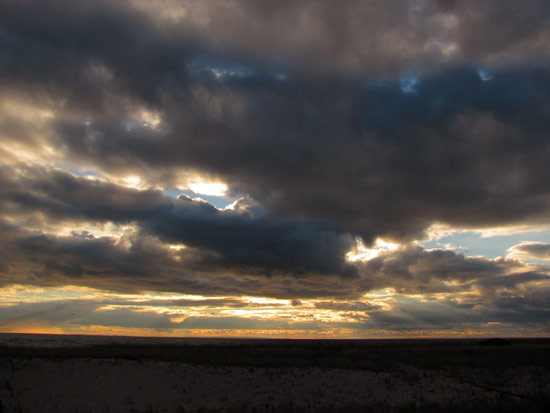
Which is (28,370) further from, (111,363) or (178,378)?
(178,378)

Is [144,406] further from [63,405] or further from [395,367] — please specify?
[395,367]

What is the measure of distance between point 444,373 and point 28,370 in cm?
3424

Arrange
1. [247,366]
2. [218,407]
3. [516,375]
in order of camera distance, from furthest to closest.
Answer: [247,366] → [516,375] → [218,407]

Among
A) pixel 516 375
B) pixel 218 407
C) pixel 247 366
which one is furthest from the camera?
pixel 247 366

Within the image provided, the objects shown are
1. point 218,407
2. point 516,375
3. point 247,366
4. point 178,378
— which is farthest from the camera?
point 247,366

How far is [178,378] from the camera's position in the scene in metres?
29.4

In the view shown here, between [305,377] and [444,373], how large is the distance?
42.0 feet

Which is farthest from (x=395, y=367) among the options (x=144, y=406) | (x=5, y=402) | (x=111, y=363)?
(x=5, y=402)

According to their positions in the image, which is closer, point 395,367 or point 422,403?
point 422,403

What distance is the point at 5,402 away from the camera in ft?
72.3

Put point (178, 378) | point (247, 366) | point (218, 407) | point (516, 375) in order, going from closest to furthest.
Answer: point (218, 407) → point (178, 378) → point (516, 375) → point (247, 366)

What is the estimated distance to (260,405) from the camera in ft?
72.4

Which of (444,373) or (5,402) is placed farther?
(444,373)

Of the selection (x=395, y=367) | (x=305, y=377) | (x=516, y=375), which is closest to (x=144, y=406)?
(x=305, y=377)
